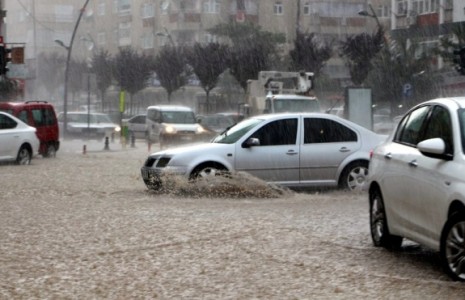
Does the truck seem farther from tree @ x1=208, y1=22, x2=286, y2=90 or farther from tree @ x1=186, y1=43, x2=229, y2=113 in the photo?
tree @ x1=186, y1=43, x2=229, y2=113

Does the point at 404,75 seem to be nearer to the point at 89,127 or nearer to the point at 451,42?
the point at 451,42

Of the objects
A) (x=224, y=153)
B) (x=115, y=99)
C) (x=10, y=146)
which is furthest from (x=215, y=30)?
(x=224, y=153)

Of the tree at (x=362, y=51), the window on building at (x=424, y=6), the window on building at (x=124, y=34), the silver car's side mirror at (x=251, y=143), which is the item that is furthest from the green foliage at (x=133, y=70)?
the silver car's side mirror at (x=251, y=143)

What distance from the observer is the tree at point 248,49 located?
6419cm

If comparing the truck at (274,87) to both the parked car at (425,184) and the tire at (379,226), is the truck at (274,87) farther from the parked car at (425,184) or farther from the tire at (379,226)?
the parked car at (425,184)

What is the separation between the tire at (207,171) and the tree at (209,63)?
168ft

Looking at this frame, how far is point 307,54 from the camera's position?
63219 mm

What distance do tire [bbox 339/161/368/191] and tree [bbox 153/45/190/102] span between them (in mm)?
55428

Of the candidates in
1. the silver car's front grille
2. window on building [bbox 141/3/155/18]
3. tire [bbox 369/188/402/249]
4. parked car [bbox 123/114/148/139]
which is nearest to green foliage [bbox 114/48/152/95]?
window on building [bbox 141/3/155/18]

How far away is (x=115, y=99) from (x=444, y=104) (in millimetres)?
80503

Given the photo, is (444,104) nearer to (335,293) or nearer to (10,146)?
(335,293)

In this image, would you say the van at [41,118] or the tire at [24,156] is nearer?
the tire at [24,156]

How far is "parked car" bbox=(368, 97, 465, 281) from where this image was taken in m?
8.18

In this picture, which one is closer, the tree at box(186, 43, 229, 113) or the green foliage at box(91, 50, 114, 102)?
the tree at box(186, 43, 229, 113)
